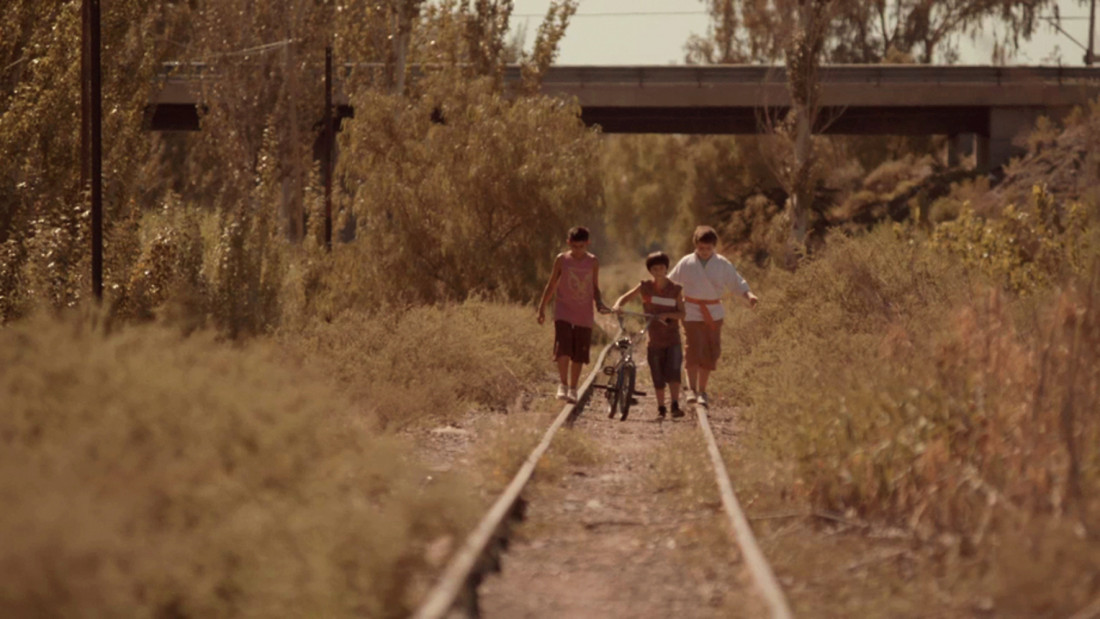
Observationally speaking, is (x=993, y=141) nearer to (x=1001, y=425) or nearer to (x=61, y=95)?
(x=61, y=95)

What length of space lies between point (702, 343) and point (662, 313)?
655 mm

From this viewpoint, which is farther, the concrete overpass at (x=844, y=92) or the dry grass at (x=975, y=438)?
the concrete overpass at (x=844, y=92)

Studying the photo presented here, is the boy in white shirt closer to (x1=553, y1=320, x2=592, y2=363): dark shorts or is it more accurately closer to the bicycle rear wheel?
the bicycle rear wheel

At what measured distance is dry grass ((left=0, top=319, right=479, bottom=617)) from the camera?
545 centimetres

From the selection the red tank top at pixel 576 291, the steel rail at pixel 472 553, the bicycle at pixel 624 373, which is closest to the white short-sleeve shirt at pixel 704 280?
the bicycle at pixel 624 373

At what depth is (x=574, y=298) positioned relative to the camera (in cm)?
1562

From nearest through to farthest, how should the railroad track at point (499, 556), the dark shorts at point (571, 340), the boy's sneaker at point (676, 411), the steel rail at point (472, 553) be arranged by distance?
1. the steel rail at point (472, 553)
2. the railroad track at point (499, 556)
3. the dark shorts at point (571, 340)
4. the boy's sneaker at point (676, 411)

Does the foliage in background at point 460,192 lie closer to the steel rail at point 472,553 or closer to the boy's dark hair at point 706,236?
the boy's dark hair at point 706,236

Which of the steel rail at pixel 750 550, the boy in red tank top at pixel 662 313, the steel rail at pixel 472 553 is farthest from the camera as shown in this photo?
the boy in red tank top at pixel 662 313

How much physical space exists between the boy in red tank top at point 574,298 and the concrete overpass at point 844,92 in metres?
34.1

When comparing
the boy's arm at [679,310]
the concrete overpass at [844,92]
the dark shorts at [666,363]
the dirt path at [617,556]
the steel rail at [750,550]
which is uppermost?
the concrete overpass at [844,92]

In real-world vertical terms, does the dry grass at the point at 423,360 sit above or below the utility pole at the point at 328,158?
below

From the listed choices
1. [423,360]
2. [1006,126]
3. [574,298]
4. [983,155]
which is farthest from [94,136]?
[983,155]

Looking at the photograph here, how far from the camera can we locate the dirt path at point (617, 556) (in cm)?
767
